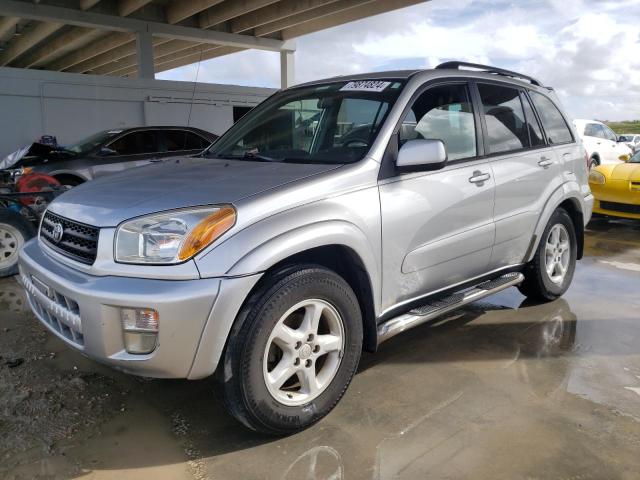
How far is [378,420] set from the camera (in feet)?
9.34

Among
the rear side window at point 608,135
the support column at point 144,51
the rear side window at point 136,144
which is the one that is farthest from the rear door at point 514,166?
the support column at point 144,51

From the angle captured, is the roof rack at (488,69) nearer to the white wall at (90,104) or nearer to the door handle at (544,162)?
the door handle at (544,162)

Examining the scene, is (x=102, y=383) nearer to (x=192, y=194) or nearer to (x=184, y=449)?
(x=184, y=449)

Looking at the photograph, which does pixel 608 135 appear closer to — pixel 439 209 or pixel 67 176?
pixel 67 176

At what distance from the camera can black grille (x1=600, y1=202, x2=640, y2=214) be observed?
26.5ft

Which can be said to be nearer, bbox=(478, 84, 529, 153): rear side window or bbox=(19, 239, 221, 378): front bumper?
bbox=(19, 239, 221, 378): front bumper

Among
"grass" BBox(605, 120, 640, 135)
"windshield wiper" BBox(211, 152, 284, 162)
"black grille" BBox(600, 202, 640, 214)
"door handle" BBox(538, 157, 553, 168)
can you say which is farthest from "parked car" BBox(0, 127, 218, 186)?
"grass" BBox(605, 120, 640, 135)

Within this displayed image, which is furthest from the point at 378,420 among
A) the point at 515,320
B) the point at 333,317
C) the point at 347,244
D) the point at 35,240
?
the point at 35,240

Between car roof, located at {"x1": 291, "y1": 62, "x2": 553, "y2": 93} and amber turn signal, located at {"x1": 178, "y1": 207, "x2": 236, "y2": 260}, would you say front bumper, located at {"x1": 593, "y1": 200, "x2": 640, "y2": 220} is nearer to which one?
car roof, located at {"x1": 291, "y1": 62, "x2": 553, "y2": 93}

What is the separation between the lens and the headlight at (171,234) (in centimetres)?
235

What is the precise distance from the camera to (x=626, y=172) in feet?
27.5

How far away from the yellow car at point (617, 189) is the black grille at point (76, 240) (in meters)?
7.92

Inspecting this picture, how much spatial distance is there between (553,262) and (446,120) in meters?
1.81

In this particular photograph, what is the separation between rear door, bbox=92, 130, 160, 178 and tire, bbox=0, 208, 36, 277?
315cm
